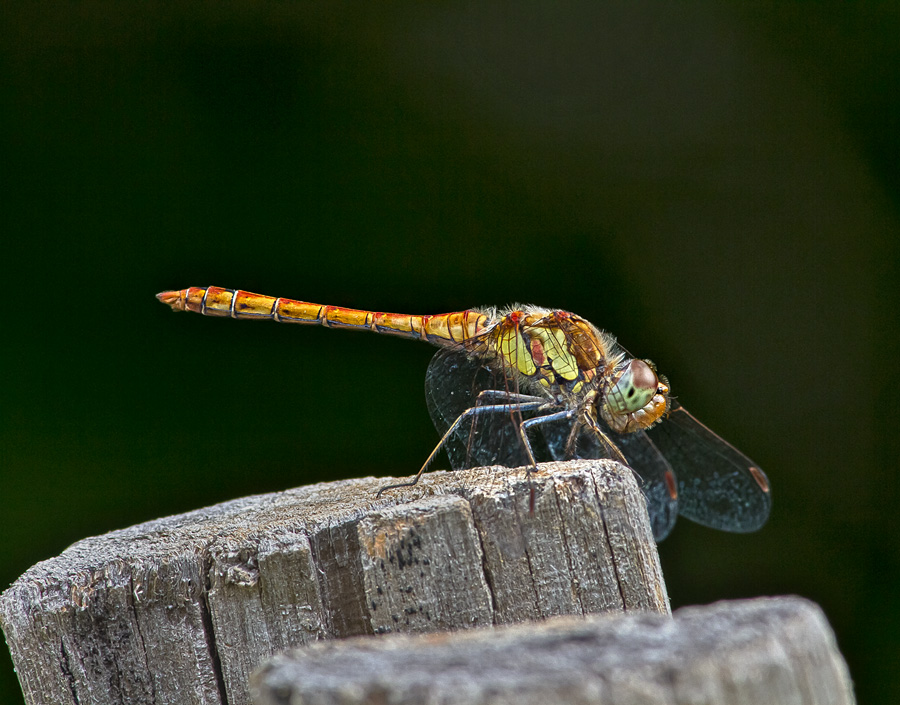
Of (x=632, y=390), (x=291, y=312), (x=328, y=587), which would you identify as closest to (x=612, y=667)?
(x=328, y=587)

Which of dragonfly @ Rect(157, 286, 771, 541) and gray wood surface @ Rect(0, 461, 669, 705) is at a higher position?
dragonfly @ Rect(157, 286, 771, 541)

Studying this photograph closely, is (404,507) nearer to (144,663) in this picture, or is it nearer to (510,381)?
(144,663)

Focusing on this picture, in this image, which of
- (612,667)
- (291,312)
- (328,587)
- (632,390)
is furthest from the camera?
(291,312)

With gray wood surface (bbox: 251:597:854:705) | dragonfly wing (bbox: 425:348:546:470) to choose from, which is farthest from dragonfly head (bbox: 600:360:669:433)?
gray wood surface (bbox: 251:597:854:705)

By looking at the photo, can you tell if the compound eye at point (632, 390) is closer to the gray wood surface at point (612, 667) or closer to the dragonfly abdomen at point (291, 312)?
the dragonfly abdomen at point (291, 312)

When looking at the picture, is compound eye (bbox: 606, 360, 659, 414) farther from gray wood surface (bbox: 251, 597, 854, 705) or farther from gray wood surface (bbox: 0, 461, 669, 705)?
gray wood surface (bbox: 251, 597, 854, 705)

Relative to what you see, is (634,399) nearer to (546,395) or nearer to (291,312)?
(546,395)

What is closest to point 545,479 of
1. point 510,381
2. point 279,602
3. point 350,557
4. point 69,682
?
point 350,557
